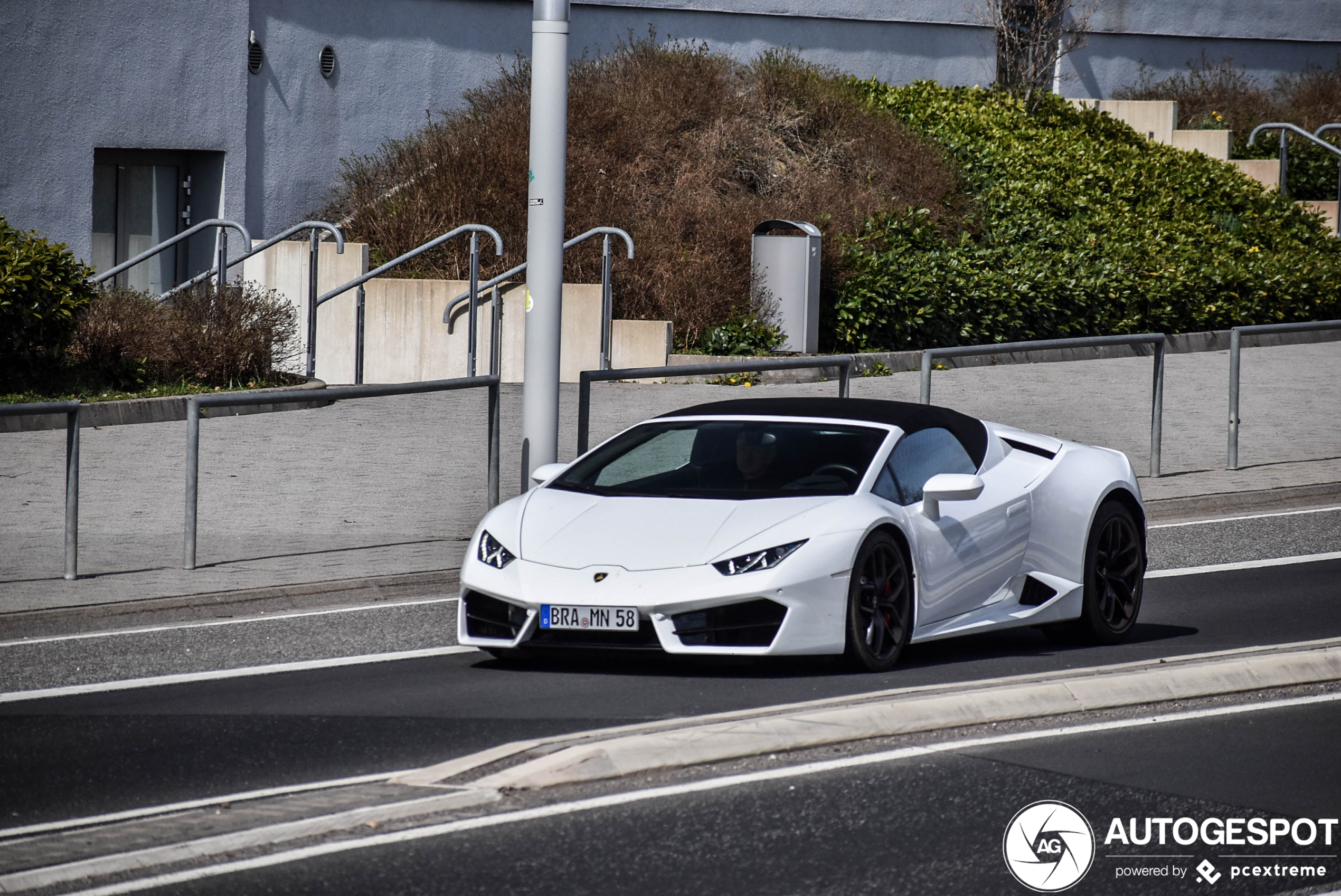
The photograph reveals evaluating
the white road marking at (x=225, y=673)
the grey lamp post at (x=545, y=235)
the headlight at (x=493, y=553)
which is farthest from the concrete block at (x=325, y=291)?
the headlight at (x=493, y=553)

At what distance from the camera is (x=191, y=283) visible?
19.9m

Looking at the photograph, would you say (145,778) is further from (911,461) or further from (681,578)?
(911,461)

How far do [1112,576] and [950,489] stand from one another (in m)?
1.48

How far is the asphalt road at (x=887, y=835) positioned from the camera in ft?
18.4

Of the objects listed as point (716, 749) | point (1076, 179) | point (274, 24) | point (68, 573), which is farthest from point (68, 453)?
point (1076, 179)

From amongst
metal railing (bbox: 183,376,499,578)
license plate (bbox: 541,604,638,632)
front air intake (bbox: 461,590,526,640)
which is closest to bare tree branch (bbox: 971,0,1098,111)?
metal railing (bbox: 183,376,499,578)

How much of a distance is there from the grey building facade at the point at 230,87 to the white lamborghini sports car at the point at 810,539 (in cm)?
1432

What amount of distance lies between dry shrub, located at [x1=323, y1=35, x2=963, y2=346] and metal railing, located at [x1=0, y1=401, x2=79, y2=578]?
1054cm

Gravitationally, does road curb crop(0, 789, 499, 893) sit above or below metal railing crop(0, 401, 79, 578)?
below

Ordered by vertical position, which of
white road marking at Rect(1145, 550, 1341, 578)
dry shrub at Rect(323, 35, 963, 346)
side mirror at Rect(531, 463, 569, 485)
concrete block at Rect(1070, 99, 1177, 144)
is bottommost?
white road marking at Rect(1145, 550, 1341, 578)

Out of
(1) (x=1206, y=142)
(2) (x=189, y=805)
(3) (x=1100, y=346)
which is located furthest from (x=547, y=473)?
(1) (x=1206, y=142)

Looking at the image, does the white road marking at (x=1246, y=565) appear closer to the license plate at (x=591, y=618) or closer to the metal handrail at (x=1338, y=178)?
the license plate at (x=591, y=618)

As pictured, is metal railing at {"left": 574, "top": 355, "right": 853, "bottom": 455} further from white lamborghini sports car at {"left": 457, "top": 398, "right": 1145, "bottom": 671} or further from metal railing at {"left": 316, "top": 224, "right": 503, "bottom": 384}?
metal railing at {"left": 316, "top": 224, "right": 503, "bottom": 384}

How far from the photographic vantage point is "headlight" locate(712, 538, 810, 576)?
8.34 metres
